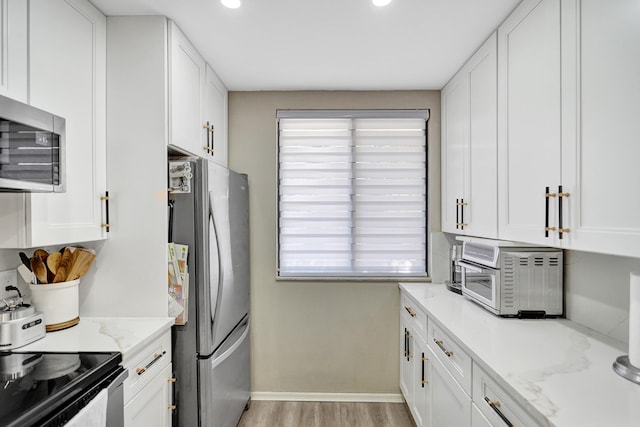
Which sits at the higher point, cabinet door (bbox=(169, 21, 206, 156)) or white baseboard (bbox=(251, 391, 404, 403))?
cabinet door (bbox=(169, 21, 206, 156))

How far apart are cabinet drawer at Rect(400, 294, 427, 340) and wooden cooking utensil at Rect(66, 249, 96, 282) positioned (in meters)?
1.89

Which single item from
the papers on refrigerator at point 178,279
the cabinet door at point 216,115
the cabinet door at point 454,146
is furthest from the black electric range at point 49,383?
the cabinet door at point 454,146

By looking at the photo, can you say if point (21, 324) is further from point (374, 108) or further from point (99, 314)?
point (374, 108)

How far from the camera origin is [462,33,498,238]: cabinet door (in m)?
1.99

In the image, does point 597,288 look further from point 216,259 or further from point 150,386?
point 150,386

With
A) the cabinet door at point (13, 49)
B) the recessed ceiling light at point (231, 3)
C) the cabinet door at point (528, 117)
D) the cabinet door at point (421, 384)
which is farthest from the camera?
the cabinet door at point (421, 384)

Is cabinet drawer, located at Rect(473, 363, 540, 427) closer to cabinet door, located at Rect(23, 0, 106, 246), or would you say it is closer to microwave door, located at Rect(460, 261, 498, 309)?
microwave door, located at Rect(460, 261, 498, 309)

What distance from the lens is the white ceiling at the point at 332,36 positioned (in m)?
1.76

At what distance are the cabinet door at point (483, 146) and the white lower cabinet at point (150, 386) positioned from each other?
184cm

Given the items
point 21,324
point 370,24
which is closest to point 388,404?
point 21,324

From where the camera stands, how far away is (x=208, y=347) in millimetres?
1968

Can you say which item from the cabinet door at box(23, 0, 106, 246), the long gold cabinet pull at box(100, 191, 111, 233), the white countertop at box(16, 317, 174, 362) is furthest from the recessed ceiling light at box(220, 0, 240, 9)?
the white countertop at box(16, 317, 174, 362)

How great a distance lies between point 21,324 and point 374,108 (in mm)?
2565

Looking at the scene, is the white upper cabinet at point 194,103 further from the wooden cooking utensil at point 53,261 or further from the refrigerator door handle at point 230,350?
the refrigerator door handle at point 230,350
